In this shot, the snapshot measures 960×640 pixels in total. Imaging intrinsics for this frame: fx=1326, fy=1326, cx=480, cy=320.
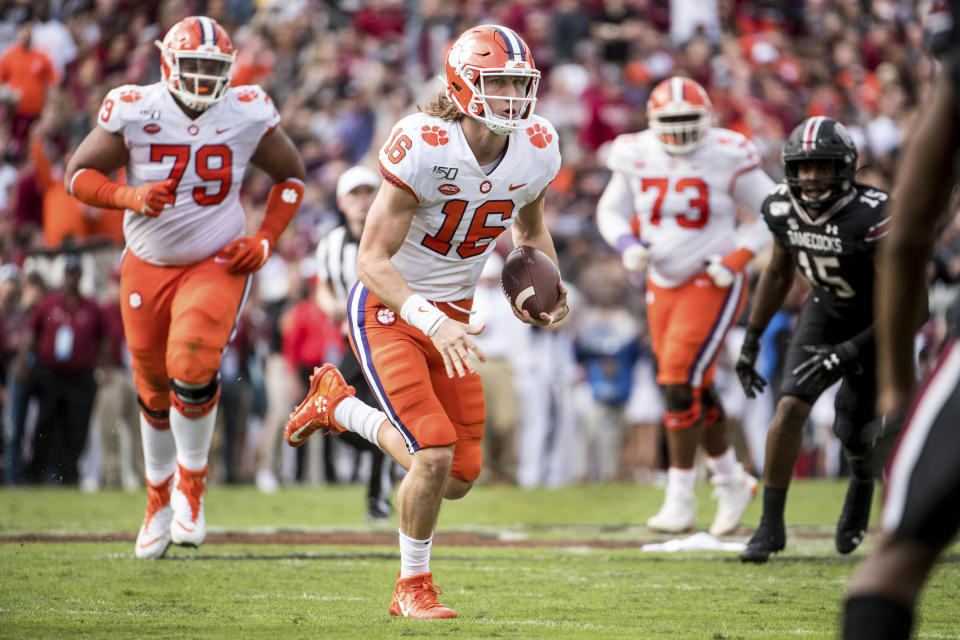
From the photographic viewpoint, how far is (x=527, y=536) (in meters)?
7.72

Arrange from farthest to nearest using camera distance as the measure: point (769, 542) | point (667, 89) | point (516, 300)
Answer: point (667, 89) < point (769, 542) < point (516, 300)

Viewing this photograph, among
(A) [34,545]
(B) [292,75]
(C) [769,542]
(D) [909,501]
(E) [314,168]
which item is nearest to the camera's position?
(D) [909,501]

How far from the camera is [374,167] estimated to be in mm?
13180

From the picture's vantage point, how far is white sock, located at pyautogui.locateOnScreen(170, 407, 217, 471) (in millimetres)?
6156

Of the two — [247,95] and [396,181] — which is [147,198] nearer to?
[247,95]

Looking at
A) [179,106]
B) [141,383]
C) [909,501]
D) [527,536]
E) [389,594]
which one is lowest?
[527,536]

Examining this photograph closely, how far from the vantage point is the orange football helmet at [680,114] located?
7555mm

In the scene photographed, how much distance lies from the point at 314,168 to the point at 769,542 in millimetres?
9096

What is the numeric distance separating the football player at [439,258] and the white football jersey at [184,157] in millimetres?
1601

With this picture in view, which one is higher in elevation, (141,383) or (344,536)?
(141,383)

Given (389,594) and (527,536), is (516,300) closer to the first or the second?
(389,594)

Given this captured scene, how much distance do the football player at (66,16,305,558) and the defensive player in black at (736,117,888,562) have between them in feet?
8.03

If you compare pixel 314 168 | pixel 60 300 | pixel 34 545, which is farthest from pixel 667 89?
pixel 314 168

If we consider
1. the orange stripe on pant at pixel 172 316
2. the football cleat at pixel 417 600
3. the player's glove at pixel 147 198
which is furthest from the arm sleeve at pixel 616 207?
the football cleat at pixel 417 600
